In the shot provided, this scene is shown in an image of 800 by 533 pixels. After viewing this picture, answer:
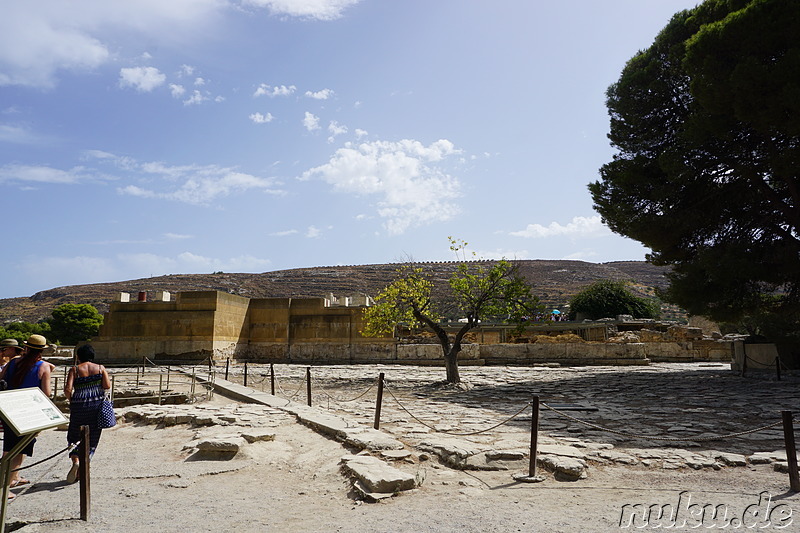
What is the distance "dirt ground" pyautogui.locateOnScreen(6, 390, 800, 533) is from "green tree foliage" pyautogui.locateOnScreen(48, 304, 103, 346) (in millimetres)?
35983

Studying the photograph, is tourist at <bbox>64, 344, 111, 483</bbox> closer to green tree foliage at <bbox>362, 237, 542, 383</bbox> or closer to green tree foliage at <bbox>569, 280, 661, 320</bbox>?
green tree foliage at <bbox>362, 237, 542, 383</bbox>

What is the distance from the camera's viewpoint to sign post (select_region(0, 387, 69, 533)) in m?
3.72

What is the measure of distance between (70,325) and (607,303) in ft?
130

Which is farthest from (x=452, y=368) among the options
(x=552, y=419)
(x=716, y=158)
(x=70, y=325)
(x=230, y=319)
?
(x=70, y=325)

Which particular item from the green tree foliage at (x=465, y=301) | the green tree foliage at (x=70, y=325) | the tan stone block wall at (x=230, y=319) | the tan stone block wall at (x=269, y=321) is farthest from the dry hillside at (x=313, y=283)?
the green tree foliage at (x=465, y=301)

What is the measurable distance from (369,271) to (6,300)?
56350 mm

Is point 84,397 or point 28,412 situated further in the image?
point 84,397

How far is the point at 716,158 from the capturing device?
53.4 feet

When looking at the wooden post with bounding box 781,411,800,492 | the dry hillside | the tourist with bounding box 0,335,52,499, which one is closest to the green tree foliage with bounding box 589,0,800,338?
the wooden post with bounding box 781,411,800,492

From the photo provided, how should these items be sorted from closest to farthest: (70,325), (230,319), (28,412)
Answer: (28,412) → (230,319) → (70,325)

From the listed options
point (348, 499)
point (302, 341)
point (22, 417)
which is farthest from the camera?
point (302, 341)

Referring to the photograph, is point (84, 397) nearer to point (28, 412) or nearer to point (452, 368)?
point (28, 412)

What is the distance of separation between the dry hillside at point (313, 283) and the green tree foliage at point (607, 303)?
25.4 m

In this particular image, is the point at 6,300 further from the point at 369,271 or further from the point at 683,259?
the point at 683,259
